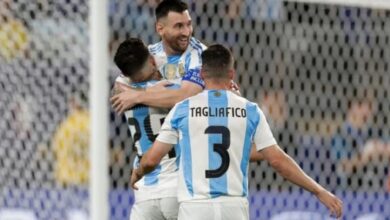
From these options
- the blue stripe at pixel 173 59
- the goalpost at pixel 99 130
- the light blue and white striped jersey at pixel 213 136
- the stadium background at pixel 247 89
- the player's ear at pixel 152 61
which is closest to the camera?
the light blue and white striped jersey at pixel 213 136

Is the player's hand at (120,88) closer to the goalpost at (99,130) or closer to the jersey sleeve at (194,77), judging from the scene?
the jersey sleeve at (194,77)

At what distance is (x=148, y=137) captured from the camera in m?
5.30

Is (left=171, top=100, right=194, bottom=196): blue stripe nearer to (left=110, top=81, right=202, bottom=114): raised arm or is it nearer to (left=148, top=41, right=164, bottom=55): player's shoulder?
(left=110, top=81, right=202, bottom=114): raised arm

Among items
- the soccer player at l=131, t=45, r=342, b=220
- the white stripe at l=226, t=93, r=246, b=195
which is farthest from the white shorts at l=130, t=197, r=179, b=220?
the white stripe at l=226, t=93, r=246, b=195

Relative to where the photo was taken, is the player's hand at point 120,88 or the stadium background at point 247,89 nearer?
the player's hand at point 120,88

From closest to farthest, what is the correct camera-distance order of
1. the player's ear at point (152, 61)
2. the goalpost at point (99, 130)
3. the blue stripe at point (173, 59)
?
1. the player's ear at point (152, 61)
2. the blue stripe at point (173, 59)
3. the goalpost at point (99, 130)

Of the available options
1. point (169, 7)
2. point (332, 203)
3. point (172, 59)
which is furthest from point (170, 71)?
point (332, 203)

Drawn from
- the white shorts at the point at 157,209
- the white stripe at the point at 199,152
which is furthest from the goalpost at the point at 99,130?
the white stripe at the point at 199,152

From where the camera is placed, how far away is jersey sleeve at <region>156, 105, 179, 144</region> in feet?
16.0

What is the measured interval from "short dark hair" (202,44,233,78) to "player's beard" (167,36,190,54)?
1.36 ft

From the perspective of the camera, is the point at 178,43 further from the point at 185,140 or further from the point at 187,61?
the point at 185,140

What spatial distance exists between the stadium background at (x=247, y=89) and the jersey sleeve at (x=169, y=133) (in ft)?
7.05

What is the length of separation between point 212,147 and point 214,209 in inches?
9.8

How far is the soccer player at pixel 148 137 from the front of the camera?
518cm
